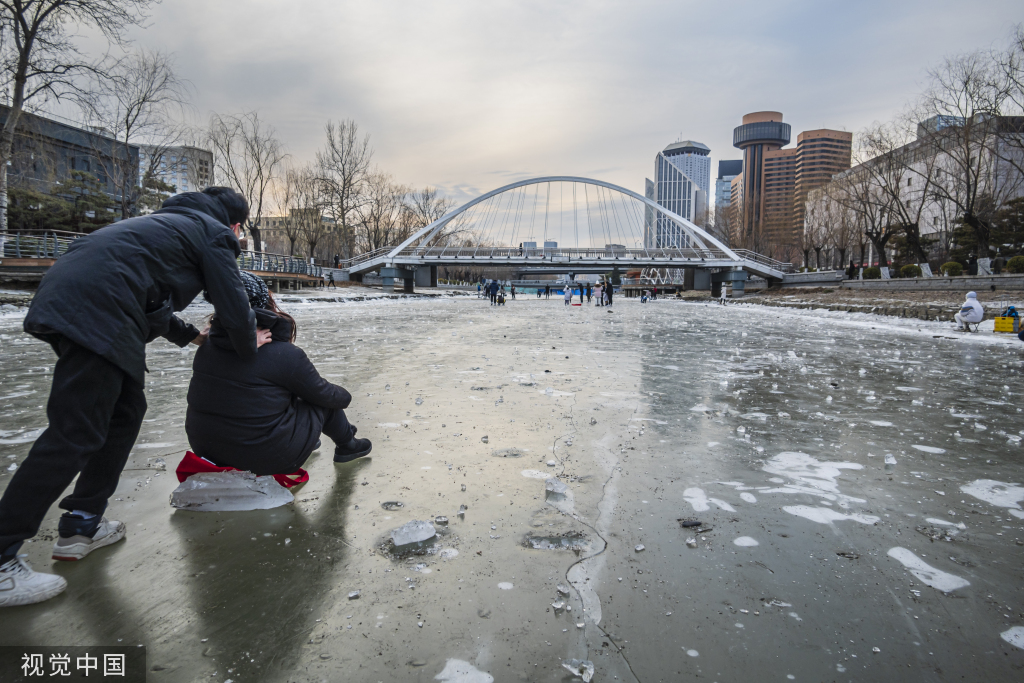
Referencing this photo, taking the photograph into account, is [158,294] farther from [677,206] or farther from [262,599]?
[677,206]

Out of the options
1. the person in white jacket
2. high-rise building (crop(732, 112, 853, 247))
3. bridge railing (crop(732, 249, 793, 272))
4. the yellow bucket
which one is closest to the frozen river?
the yellow bucket

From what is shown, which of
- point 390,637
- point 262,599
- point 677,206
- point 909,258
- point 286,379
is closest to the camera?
point 390,637

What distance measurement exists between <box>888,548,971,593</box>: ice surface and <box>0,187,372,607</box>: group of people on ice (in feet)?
8.85

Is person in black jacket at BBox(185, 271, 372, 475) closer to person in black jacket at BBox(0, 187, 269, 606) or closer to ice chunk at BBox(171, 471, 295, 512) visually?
ice chunk at BBox(171, 471, 295, 512)

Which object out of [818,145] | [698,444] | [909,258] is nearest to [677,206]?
[818,145]

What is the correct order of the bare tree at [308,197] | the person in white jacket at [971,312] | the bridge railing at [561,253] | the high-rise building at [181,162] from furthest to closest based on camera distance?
the bridge railing at [561,253]
the bare tree at [308,197]
the high-rise building at [181,162]
the person in white jacket at [971,312]

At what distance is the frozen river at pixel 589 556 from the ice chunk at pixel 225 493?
2.8 inches

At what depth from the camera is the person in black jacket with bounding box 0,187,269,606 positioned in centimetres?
190

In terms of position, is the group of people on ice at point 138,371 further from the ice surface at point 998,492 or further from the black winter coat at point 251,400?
the ice surface at point 998,492

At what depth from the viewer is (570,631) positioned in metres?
1.75

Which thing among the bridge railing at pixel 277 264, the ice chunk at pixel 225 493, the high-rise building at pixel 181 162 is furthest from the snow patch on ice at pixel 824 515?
the bridge railing at pixel 277 264

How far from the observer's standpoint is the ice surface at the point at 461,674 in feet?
5.06

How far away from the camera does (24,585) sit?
1902 mm

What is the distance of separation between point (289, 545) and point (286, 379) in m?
0.78
